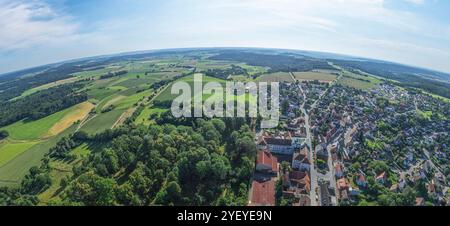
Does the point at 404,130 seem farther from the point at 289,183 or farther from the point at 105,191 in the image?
the point at 105,191

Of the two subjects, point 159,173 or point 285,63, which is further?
point 285,63

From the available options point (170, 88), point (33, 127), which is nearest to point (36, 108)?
point (33, 127)

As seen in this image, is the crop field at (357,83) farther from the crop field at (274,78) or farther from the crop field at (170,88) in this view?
the crop field at (170,88)

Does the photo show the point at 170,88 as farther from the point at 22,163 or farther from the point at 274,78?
the point at 22,163

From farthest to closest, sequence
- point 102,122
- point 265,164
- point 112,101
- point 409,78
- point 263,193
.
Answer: point 409,78
point 112,101
point 102,122
point 265,164
point 263,193

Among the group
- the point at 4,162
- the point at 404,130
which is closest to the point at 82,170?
the point at 4,162

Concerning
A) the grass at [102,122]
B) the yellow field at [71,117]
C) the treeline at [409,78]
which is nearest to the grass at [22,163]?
the yellow field at [71,117]

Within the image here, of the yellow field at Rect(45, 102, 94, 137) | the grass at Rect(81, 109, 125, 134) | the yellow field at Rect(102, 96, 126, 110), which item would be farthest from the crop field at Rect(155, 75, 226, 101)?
the yellow field at Rect(45, 102, 94, 137)
